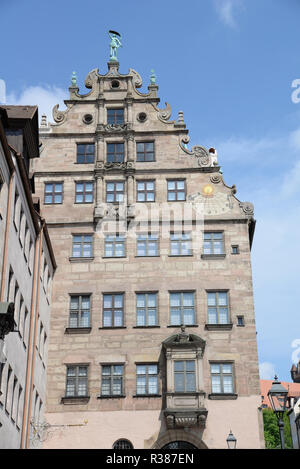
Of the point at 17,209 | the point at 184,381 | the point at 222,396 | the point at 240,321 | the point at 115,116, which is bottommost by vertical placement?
the point at 222,396

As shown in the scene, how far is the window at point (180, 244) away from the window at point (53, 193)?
6414 mm

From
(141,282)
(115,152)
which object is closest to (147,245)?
(141,282)

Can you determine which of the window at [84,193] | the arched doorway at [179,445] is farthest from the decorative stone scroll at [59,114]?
the arched doorway at [179,445]

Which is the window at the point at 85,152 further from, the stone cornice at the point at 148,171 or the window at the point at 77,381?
the window at the point at 77,381

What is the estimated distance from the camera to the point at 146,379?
3284 centimetres

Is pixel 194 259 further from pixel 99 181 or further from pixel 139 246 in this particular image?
pixel 99 181

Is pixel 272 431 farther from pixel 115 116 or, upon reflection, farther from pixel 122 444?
pixel 115 116

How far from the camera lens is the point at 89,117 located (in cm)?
3891

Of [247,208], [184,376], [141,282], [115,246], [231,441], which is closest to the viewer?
[231,441]

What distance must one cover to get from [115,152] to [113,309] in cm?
899

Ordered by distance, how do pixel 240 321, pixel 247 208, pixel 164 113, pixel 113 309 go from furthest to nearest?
pixel 164 113, pixel 247 208, pixel 113 309, pixel 240 321

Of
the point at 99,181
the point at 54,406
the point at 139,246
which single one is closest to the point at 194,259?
the point at 139,246

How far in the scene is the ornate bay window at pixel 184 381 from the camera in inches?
1241

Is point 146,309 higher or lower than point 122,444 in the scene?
higher
